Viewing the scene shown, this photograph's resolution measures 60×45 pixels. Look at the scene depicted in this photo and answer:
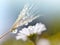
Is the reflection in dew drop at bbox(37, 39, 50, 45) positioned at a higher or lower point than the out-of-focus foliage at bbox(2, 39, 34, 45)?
lower

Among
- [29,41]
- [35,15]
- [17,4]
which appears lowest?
[29,41]

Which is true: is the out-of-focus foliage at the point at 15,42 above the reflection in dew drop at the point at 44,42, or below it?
above

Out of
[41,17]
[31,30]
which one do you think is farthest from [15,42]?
[41,17]

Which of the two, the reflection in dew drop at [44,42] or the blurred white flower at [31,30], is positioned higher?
the blurred white flower at [31,30]

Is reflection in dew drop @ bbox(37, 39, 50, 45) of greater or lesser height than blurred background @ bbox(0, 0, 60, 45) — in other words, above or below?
below

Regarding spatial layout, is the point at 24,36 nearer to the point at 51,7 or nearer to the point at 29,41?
the point at 29,41

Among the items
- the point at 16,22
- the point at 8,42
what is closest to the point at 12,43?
the point at 8,42

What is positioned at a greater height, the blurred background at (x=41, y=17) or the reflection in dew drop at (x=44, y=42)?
the blurred background at (x=41, y=17)

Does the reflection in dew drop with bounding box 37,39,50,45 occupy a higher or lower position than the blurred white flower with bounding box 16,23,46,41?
lower
